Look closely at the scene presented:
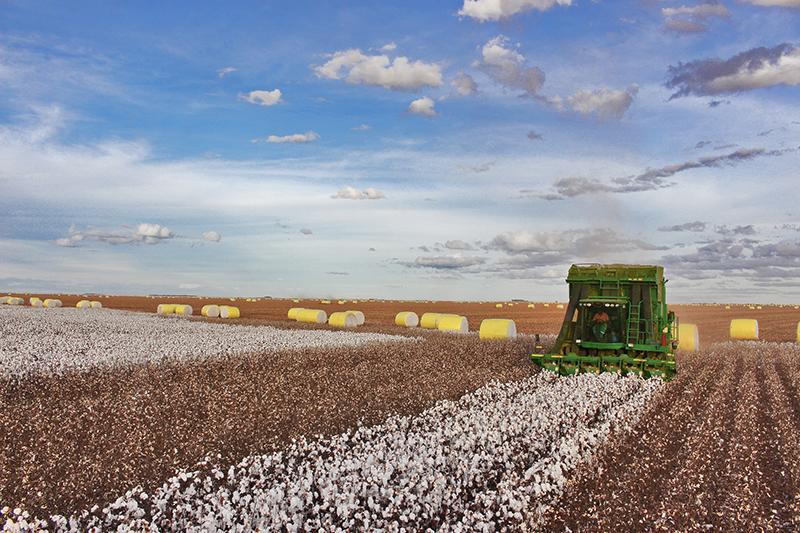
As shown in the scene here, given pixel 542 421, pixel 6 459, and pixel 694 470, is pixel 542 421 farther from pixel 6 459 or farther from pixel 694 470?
pixel 6 459

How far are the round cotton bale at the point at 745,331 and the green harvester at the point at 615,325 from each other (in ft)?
66.3

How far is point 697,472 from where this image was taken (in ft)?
27.0

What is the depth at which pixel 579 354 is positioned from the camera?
56.2 feet

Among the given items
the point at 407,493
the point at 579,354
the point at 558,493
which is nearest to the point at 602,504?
the point at 558,493

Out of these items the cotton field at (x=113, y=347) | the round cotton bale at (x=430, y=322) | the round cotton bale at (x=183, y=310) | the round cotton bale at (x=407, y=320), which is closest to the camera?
the cotton field at (x=113, y=347)

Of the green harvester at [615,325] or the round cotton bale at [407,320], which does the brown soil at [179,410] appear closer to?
the green harvester at [615,325]

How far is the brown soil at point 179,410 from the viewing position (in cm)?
784

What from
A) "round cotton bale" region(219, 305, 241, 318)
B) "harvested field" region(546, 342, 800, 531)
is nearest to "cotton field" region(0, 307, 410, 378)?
"harvested field" region(546, 342, 800, 531)

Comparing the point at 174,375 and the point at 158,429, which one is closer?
the point at 158,429

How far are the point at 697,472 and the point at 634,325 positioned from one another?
9215 mm

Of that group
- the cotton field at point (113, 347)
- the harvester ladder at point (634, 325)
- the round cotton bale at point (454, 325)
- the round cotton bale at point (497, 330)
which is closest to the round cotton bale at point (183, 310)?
the cotton field at point (113, 347)

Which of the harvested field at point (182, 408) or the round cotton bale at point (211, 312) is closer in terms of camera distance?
the harvested field at point (182, 408)

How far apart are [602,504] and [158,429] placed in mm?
6715

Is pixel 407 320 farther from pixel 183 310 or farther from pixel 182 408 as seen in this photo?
pixel 182 408
